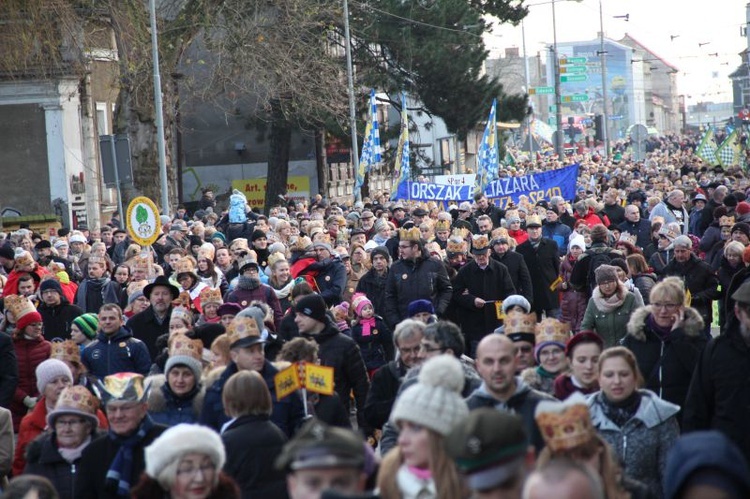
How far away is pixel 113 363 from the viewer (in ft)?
35.3

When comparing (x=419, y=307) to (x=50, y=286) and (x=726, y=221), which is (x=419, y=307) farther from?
(x=726, y=221)

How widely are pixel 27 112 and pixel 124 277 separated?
1968 centimetres

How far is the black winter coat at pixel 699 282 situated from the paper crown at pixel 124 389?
7.31m

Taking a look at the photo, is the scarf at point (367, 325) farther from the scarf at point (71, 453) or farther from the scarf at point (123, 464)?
the scarf at point (123, 464)

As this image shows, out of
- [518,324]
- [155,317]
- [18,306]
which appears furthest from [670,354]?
[18,306]

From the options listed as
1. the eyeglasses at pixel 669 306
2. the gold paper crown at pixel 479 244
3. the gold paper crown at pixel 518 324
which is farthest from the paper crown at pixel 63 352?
the gold paper crown at pixel 479 244

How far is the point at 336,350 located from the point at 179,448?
3.99 meters

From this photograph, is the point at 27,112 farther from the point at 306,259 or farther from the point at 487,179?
the point at 306,259

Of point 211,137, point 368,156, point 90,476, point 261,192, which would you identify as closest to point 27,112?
point 368,156

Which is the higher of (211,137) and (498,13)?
(498,13)

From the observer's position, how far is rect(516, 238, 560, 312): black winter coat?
17281mm

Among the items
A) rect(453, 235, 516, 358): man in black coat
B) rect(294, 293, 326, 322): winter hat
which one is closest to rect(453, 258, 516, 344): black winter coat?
rect(453, 235, 516, 358): man in black coat

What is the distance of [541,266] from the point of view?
17.3m

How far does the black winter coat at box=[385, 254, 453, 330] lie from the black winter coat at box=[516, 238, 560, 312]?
294 centimetres
